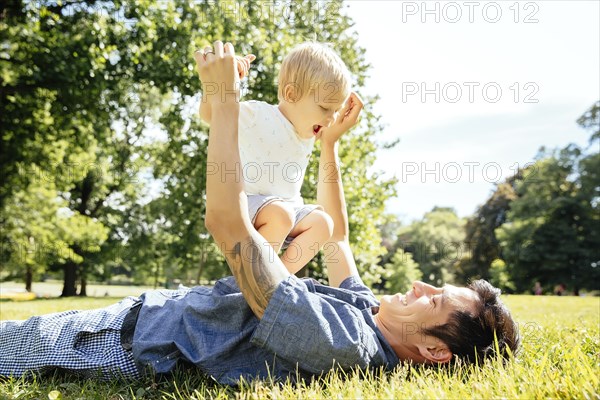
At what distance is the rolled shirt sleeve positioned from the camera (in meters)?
2.10

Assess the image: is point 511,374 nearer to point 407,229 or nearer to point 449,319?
point 449,319

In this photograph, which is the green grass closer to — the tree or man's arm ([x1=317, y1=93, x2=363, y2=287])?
man's arm ([x1=317, y1=93, x2=363, y2=287])

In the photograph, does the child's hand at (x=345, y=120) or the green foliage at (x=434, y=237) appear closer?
the child's hand at (x=345, y=120)

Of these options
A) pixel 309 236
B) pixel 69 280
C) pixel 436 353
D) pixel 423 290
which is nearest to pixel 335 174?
pixel 309 236

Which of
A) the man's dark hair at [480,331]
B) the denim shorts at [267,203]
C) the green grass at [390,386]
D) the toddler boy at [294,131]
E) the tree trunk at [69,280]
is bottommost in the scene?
the tree trunk at [69,280]

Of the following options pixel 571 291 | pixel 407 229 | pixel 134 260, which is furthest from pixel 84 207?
pixel 407 229

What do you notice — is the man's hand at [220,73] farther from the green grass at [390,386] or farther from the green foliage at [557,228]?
the green foliage at [557,228]

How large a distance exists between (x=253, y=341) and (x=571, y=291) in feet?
140

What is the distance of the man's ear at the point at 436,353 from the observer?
2416 mm

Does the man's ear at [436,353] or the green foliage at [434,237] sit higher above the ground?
the man's ear at [436,353]

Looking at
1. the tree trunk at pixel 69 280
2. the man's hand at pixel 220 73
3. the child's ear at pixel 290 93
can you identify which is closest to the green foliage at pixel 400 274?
the tree trunk at pixel 69 280

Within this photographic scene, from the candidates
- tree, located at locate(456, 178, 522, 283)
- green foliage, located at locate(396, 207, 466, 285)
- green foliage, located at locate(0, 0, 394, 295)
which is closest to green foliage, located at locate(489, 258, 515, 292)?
tree, located at locate(456, 178, 522, 283)

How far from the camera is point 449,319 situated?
238 centimetres

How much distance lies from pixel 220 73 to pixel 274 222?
1.18m
